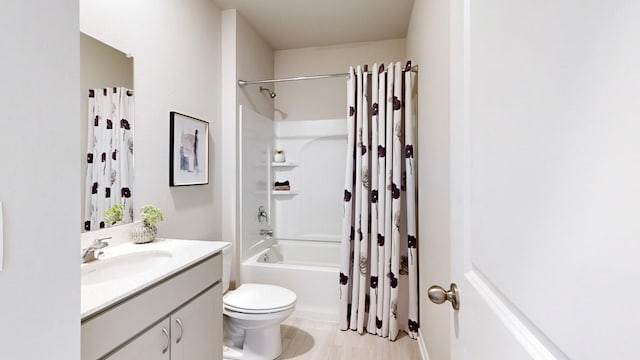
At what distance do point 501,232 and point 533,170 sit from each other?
0.15 meters

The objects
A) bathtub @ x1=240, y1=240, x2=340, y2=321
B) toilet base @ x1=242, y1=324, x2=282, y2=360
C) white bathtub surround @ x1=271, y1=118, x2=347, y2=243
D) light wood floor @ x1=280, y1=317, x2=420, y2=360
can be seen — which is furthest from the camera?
white bathtub surround @ x1=271, y1=118, x2=347, y2=243

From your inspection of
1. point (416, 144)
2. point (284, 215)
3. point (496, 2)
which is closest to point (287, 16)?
point (416, 144)

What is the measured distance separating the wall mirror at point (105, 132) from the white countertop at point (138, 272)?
7.5 inches

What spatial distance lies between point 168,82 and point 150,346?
1541mm

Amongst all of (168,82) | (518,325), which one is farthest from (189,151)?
(518,325)

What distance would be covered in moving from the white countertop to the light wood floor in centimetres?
107

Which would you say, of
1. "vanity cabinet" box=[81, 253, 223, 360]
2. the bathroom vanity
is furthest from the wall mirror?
"vanity cabinet" box=[81, 253, 223, 360]

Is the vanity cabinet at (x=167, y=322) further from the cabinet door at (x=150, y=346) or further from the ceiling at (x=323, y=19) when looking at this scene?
the ceiling at (x=323, y=19)

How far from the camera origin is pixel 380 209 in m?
2.36

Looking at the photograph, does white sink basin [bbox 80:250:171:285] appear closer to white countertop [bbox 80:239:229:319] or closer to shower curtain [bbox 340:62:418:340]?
white countertop [bbox 80:239:229:319]

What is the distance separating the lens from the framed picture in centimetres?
192

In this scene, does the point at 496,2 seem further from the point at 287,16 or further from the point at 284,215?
the point at 284,215

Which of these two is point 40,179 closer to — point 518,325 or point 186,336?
point 518,325

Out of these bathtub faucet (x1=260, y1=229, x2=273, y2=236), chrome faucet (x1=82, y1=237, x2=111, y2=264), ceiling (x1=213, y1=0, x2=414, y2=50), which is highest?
ceiling (x1=213, y1=0, x2=414, y2=50)
